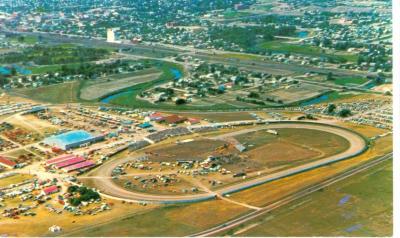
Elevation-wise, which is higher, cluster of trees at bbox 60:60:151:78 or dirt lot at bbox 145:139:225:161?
cluster of trees at bbox 60:60:151:78

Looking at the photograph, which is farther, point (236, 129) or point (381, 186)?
point (236, 129)

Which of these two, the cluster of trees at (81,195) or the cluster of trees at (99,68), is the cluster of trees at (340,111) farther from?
the cluster of trees at (99,68)

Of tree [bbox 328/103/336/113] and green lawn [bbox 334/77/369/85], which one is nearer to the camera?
tree [bbox 328/103/336/113]

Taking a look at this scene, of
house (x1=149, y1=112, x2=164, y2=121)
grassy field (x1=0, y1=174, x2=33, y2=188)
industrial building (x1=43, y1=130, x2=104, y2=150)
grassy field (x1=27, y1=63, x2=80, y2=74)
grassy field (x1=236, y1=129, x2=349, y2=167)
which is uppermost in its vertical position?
grassy field (x1=27, y1=63, x2=80, y2=74)

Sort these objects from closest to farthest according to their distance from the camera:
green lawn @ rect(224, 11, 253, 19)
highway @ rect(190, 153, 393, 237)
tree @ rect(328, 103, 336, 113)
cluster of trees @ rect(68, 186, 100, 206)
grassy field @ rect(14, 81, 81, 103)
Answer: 1. highway @ rect(190, 153, 393, 237)
2. cluster of trees @ rect(68, 186, 100, 206)
3. tree @ rect(328, 103, 336, 113)
4. grassy field @ rect(14, 81, 81, 103)
5. green lawn @ rect(224, 11, 253, 19)

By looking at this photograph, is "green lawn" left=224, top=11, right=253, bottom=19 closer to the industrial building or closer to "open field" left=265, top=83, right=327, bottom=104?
"open field" left=265, top=83, right=327, bottom=104

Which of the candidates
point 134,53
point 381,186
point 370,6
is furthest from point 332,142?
point 370,6

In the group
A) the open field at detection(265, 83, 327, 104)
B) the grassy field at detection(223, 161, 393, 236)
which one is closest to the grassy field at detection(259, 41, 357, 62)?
the open field at detection(265, 83, 327, 104)
